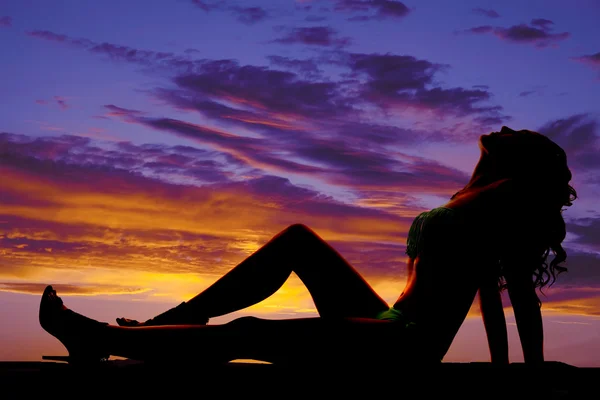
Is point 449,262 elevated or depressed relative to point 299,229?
depressed

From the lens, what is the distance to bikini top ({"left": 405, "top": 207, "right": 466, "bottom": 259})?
4.62m

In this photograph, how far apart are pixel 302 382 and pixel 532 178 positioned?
212 cm

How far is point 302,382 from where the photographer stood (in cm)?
418

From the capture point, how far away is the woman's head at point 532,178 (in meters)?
4.89

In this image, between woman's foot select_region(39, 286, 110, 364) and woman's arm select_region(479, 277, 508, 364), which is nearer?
woman's foot select_region(39, 286, 110, 364)

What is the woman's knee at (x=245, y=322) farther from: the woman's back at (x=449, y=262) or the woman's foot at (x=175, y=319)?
the woman's back at (x=449, y=262)

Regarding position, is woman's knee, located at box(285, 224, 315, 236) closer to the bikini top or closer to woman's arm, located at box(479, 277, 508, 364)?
the bikini top

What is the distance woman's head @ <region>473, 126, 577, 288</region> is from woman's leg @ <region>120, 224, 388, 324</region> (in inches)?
41.6

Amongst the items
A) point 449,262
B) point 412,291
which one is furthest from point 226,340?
point 449,262

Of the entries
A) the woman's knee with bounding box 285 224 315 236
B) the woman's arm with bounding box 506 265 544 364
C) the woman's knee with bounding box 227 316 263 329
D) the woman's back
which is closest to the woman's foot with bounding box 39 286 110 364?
the woman's knee with bounding box 227 316 263 329

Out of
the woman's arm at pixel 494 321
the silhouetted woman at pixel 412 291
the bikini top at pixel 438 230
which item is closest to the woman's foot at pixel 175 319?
the silhouetted woman at pixel 412 291

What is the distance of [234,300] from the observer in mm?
4809

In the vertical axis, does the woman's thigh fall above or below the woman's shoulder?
below

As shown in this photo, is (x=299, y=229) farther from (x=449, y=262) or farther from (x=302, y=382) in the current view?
(x=302, y=382)
